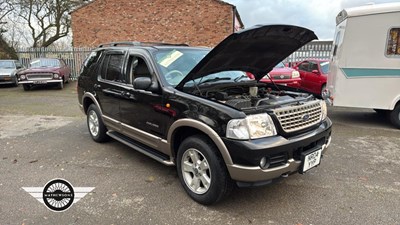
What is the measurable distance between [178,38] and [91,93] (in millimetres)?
14037

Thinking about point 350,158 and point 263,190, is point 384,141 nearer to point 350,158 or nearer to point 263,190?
point 350,158

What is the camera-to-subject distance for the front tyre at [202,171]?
10.2 ft

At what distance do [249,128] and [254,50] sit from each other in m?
1.45

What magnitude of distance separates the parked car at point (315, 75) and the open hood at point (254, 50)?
6.22 m

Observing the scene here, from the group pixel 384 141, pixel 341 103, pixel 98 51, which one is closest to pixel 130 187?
pixel 98 51

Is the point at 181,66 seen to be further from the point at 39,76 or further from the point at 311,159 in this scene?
the point at 39,76

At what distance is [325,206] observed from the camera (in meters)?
3.35

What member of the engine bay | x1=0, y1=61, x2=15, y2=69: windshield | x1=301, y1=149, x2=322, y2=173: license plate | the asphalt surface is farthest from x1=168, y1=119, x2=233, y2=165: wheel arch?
x1=0, y1=61, x2=15, y2=69: windshield

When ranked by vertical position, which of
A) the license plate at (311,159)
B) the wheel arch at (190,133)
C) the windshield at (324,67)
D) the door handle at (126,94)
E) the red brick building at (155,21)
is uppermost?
the red brick building at (155,21)

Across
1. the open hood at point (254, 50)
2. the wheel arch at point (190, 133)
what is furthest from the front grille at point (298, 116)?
the open hood at point (254, 50)

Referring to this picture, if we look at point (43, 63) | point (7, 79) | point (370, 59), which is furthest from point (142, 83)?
point (7, 79)

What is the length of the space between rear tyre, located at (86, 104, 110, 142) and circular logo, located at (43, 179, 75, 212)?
154 centimetres

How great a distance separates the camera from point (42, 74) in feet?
44.4

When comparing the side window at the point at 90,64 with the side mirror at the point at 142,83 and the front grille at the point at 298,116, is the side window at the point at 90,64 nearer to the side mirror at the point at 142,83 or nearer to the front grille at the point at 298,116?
the side mirror at the point at 142,83
